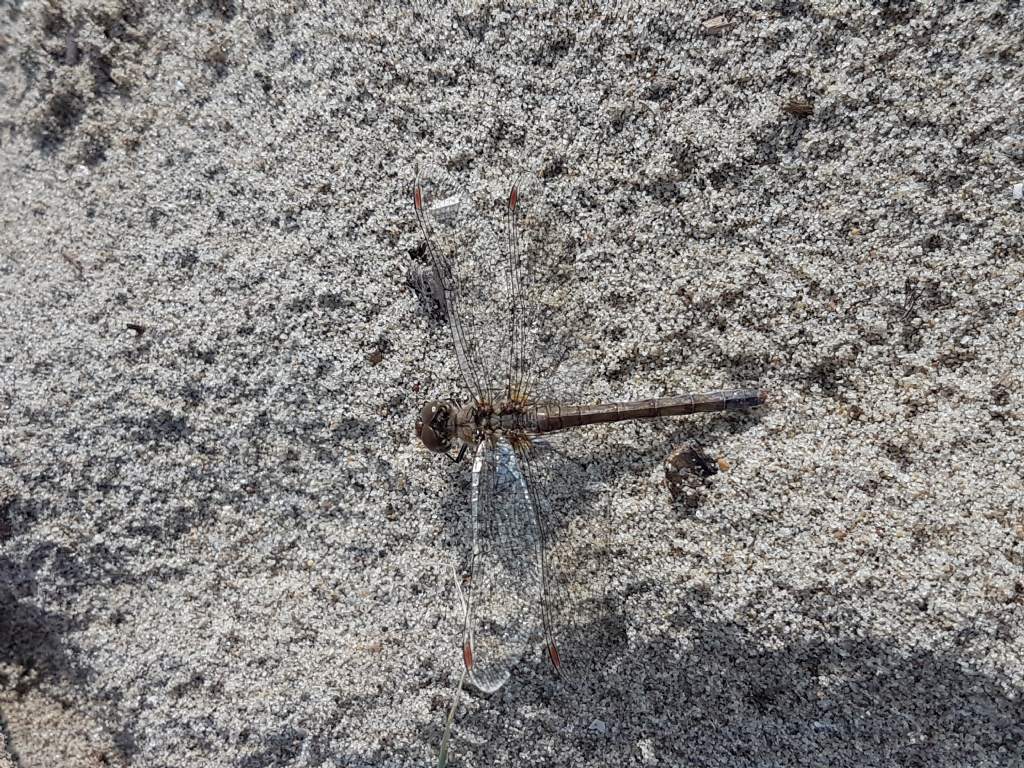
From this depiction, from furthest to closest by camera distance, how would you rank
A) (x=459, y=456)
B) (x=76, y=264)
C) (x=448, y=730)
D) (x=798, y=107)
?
1. (x=76, y=264)
2. (x=459, y=456)
3. (x=448, y=730)
4. (x=798, y=107)

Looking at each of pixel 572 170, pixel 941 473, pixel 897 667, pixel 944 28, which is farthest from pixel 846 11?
pixel 897 667

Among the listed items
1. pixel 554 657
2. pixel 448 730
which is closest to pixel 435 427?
pixel 554 657

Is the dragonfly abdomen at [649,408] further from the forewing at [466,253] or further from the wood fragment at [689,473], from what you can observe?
the forewing at [466,253]

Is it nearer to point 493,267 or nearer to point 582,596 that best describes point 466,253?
point 493,267

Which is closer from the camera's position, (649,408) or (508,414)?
(649,408)

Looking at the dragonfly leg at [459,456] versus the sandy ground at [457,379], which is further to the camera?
the dragonfly leg at [459,456]

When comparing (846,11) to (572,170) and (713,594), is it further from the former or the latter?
(713,594)

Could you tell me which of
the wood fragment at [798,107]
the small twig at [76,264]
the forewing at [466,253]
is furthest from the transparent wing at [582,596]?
the small twig at [76,264]
